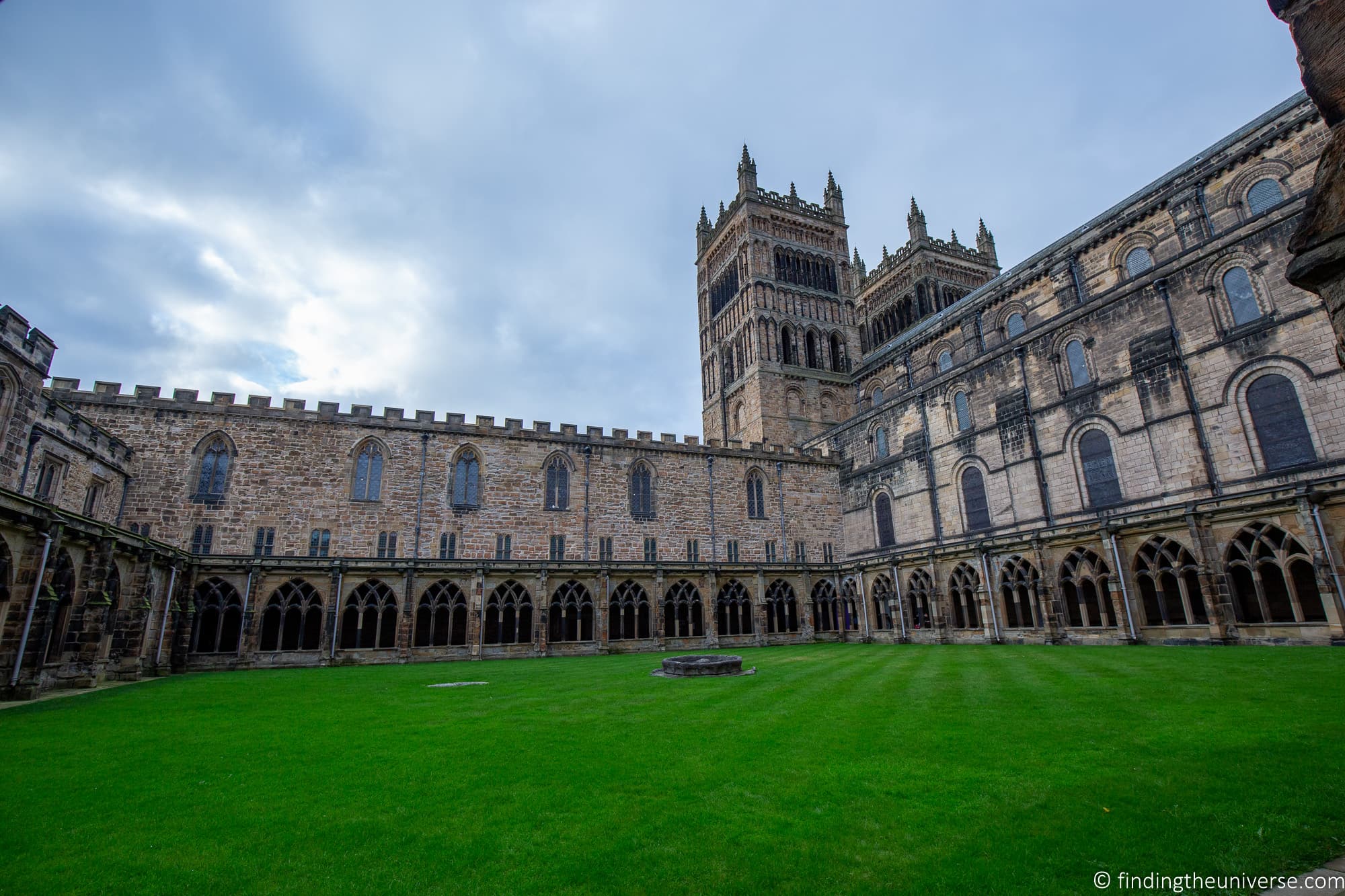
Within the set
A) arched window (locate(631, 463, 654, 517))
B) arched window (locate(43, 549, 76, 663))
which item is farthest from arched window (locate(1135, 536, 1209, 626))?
arched window (locate(43, 549, 76, 663))

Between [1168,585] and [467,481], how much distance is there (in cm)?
2918

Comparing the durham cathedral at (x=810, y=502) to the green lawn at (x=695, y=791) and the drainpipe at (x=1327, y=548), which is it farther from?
the green lawn at (x=695, y=791)

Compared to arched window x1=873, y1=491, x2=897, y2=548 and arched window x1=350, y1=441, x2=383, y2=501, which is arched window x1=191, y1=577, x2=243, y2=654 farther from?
arched window x1=873, y1=491, x2=897, y2=548

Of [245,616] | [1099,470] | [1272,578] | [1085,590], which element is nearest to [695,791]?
[1272,578]

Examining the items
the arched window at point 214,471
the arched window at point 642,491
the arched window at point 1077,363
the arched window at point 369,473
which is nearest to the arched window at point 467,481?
the arched window at point 369,473

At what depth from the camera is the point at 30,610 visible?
1380cm

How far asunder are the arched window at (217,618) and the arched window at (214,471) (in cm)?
548

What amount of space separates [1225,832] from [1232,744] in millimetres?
3082

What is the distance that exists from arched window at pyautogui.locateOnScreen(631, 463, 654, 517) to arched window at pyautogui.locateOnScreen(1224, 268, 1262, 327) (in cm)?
2590

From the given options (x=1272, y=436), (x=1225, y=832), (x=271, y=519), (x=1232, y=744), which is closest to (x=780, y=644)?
(x=1272, y=436)

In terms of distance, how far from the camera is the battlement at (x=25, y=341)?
18.3 metres

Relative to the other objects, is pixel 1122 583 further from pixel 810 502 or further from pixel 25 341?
pixel 25 341

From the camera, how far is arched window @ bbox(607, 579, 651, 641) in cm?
3064

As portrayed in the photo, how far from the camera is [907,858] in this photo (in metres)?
4.70
